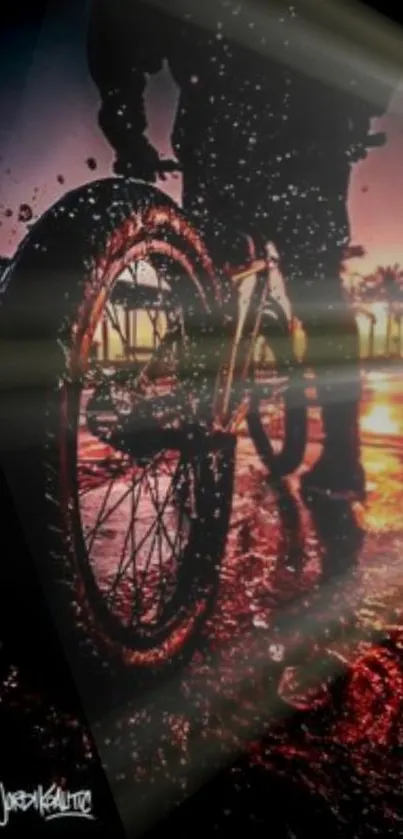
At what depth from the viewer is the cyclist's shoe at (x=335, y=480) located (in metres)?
1.78

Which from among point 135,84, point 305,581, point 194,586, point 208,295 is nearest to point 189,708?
point 194,586

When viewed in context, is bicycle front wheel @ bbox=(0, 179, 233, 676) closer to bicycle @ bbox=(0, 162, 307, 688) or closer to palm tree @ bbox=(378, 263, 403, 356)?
bicycle @ bbox=(0, 162, 307, 688)

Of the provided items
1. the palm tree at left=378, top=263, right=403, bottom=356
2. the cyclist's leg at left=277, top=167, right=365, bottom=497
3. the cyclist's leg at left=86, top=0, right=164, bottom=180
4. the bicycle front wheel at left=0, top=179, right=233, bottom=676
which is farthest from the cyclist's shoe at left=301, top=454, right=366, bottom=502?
the cyclist's leg at left=86, top=0, right=164, bottom=180

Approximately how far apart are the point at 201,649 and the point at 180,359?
2.15ft

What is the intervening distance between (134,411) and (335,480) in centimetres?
55

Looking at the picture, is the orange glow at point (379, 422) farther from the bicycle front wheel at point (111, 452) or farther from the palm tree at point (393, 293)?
the bicycle front wheel at point (111, 452)

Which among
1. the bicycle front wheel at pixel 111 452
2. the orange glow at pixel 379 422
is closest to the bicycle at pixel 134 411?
the bicycle front wheel at pixel 111 452

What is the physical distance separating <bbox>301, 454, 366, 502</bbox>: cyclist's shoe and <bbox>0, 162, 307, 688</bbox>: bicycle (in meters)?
0.06

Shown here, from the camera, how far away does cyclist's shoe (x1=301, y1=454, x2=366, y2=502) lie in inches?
70.1

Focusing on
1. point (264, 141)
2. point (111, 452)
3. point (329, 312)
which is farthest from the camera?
point (329, 312)

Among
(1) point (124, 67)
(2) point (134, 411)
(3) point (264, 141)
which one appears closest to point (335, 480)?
(2) point (134, 411)

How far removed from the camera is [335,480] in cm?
180

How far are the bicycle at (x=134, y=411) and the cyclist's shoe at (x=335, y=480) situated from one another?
57mm

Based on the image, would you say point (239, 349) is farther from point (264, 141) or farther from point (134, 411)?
point (264, 141)
